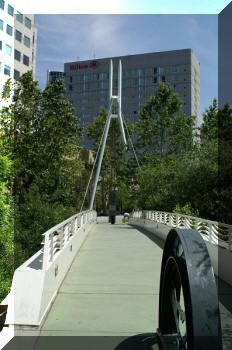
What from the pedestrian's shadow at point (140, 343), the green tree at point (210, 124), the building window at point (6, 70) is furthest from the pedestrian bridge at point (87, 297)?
the building window at point (6, 70)

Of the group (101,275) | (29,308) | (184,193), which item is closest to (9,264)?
(101,275)

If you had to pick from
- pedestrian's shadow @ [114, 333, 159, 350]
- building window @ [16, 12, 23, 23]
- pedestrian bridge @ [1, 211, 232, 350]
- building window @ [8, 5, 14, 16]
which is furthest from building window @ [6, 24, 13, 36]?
pedestrian's shadow @ [114, 333, 159, 350]

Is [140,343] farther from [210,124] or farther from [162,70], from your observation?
[162,70]

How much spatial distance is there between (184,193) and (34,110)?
39.8 ft

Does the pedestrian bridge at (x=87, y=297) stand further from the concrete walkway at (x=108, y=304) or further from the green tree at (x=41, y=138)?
the green tree at (x=41, y=138)

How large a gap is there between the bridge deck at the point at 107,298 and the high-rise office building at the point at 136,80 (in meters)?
112

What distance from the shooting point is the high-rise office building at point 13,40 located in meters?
56.2

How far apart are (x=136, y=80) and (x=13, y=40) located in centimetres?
6955

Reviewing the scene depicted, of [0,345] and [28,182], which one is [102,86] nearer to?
[28,182]

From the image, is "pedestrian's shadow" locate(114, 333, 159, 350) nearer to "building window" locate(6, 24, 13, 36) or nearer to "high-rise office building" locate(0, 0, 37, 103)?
"high-rise office building" locate(0, 0, 37, 103)

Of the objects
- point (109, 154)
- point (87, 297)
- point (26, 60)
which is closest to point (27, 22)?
point (26, 60)

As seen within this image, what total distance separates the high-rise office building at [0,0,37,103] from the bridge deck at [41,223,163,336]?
1808 inches

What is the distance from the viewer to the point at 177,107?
146 ft

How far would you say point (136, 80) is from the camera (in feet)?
409
